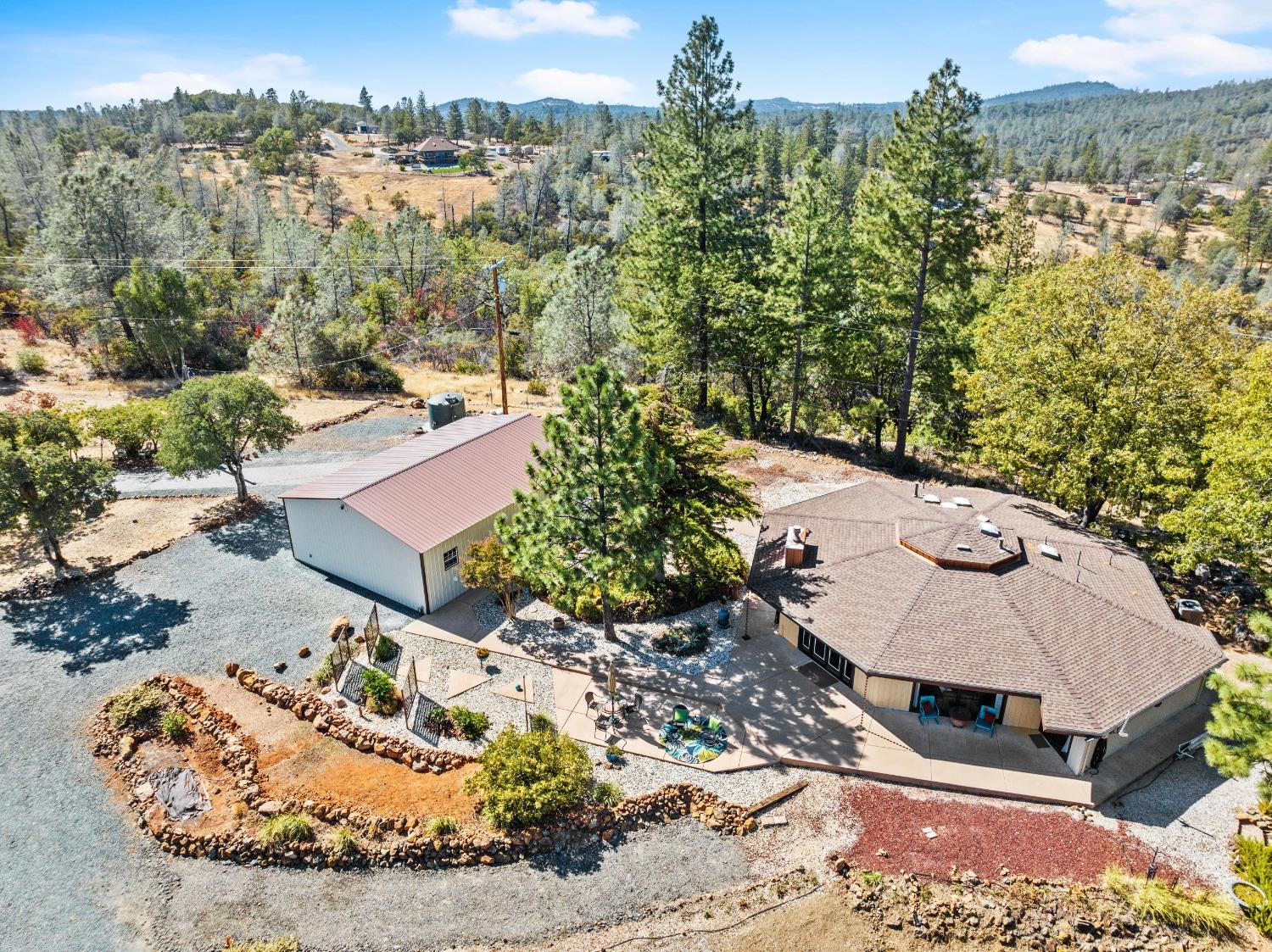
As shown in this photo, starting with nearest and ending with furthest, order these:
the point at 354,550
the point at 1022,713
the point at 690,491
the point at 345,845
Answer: the point at 345,845, the point at 1022,713, the point at 690,491, the point at 354,550

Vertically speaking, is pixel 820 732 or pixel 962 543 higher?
pixel 962 543

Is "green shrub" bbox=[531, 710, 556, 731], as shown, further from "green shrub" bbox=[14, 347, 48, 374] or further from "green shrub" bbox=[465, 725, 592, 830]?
"green shrub" bbox=[14, 347, 48, 374]

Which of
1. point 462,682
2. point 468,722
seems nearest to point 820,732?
point 468,722

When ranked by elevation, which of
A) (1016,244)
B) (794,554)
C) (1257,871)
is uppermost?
(1016,244)

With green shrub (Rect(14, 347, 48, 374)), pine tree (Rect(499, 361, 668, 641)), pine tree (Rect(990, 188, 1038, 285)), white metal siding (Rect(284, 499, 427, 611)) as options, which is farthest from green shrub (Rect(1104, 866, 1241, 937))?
green shrub (Rect(14, 347, 48, 374))

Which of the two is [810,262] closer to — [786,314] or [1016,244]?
[786,314]

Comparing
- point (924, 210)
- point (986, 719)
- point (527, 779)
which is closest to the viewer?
point (527, 779)

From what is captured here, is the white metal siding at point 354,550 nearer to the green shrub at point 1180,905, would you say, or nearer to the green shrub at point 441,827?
the green shrub at point 441,827
